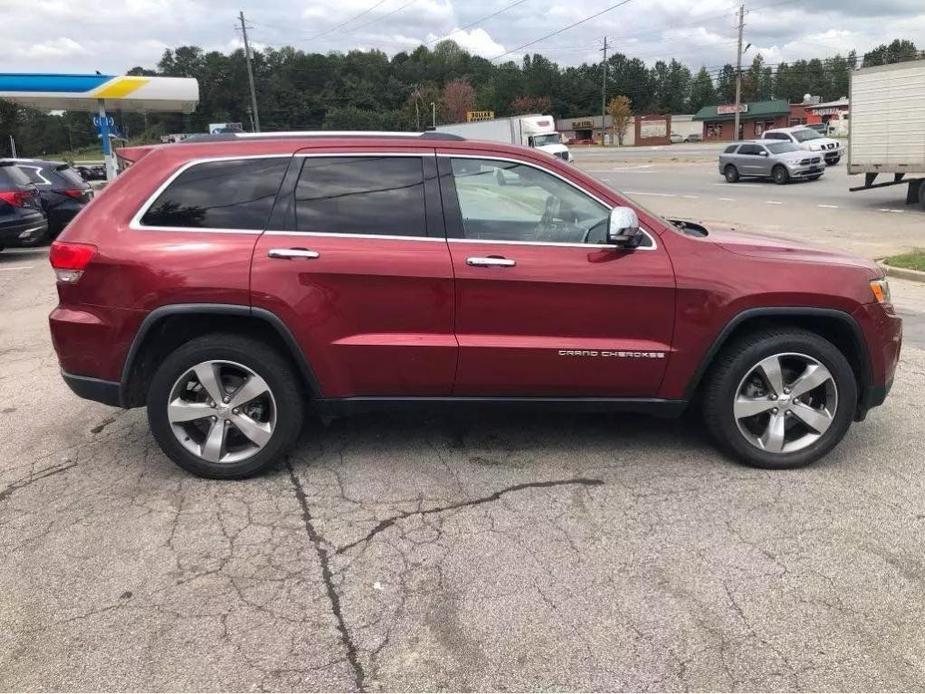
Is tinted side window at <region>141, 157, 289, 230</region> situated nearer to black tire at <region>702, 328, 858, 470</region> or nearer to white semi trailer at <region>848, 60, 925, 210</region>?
black tire at <region>702, 328, 858, 470</region>

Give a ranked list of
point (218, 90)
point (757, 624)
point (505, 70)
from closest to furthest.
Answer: point (757, 624) → point (218, 90) → point (505, 70)

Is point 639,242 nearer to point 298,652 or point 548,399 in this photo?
point 548,399

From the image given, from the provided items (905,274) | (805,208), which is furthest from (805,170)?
(905,274)

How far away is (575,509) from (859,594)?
125cm

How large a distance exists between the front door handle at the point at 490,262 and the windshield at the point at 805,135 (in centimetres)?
3010

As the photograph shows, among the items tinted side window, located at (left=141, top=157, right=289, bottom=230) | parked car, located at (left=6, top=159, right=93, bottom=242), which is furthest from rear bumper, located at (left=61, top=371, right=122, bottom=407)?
parked car, located at (left=6, top=159, right=93, bottom=242)

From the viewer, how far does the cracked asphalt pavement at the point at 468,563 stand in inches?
102

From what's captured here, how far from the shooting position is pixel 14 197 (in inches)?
467

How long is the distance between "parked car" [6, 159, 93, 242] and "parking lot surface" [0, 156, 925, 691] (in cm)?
1036

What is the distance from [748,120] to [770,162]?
7558 cm

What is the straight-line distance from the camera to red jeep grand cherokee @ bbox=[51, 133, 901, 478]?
3.73 meters

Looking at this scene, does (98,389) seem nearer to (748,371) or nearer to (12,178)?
(748,371)

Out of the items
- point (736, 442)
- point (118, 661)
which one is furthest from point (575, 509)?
point (118, 661)

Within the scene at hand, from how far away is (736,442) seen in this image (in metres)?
4.00
